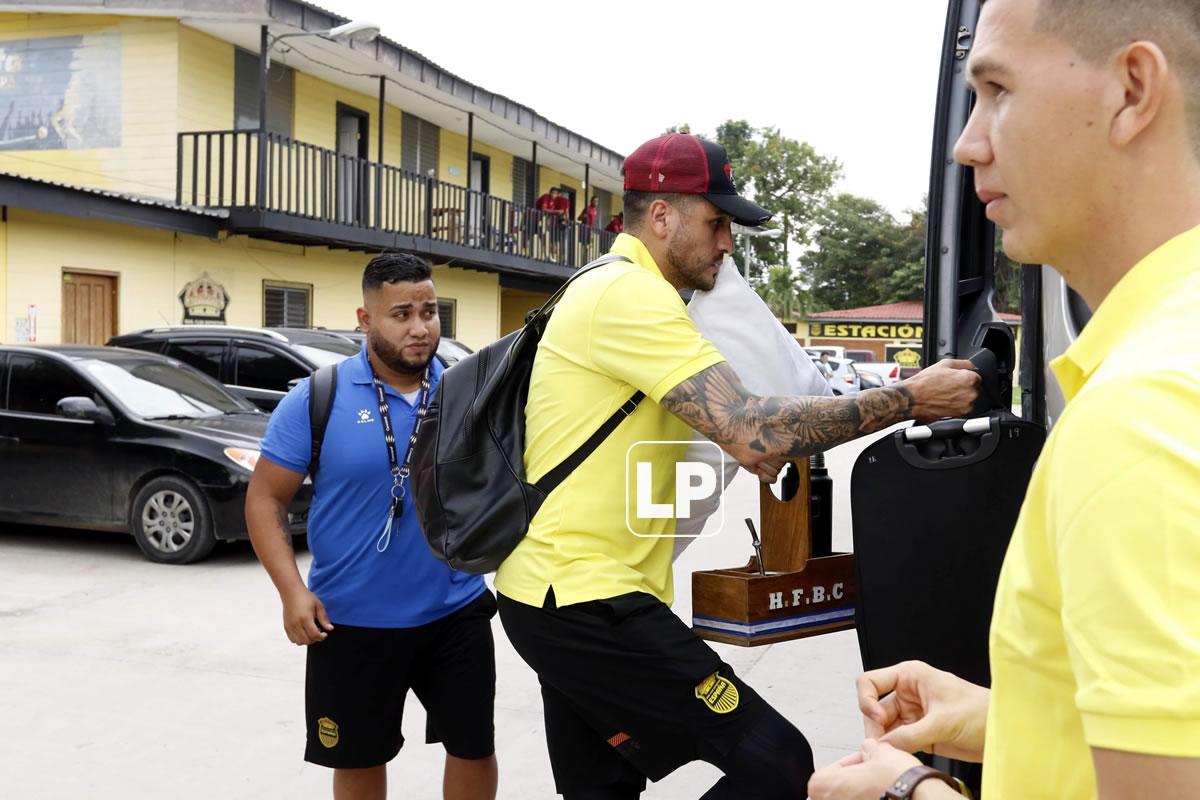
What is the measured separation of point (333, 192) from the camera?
19359 millimetres

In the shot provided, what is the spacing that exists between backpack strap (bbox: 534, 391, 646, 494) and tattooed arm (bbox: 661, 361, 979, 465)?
0.37 feet

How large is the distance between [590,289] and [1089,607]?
5.80 feet

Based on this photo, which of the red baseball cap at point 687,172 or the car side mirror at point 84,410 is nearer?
the red baseball cap at point 687,172

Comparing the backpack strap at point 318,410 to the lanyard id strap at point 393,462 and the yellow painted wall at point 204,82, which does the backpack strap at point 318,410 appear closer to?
the lanyard id strap at point 393,462

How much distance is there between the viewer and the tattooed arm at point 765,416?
7.79 ft

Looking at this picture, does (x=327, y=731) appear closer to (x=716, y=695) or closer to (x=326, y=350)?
(x=716, y=695)

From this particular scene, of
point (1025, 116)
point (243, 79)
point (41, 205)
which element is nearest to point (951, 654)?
point (1025, 116)

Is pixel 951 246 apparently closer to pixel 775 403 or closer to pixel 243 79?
pixel 775 403

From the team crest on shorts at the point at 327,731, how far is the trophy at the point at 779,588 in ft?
4.14

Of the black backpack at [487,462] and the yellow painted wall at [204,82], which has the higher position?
the yellow painted wall at [204,82]

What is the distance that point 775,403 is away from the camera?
241cm

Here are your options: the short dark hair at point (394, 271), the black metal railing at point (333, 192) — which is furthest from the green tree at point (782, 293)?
the short dark hair at point (394, 271)

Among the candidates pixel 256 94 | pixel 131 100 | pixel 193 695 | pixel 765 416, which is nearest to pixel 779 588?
pixel 765 416

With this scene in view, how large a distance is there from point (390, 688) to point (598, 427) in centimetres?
137
